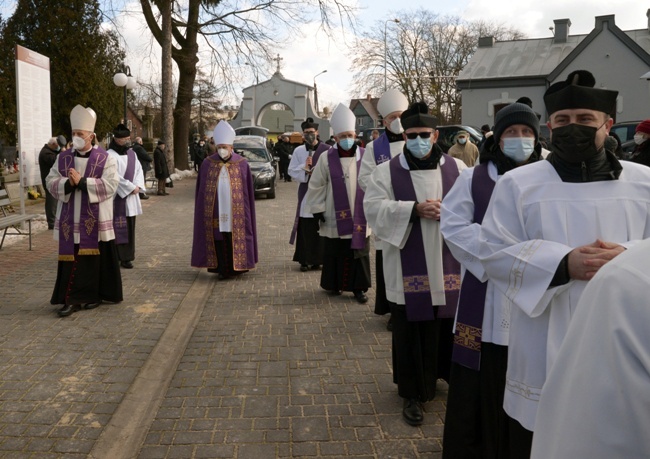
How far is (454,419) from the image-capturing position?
3383 millimetres

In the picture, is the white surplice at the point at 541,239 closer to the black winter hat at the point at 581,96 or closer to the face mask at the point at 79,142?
the black winter hat at the point at 581,96

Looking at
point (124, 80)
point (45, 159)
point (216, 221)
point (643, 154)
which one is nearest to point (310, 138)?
point (216, 221)

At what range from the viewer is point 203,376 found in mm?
5234

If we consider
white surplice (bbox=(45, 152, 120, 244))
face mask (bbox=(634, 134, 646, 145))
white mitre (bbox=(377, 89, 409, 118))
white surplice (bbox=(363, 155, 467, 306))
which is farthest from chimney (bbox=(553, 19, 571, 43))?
white surplice (bbox=(363, 155, 467, 306))

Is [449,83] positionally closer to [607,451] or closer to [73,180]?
[73,180]

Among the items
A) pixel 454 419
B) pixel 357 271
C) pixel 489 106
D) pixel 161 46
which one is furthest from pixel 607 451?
pixel 489 106

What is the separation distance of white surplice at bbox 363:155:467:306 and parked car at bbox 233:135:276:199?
1508 cm

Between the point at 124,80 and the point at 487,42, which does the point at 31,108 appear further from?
the point at 487,42

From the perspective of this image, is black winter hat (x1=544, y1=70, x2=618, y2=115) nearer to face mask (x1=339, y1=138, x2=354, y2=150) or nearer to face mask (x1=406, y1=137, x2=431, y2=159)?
face mask (x1=406, y1=137, x2=431, y2=159)

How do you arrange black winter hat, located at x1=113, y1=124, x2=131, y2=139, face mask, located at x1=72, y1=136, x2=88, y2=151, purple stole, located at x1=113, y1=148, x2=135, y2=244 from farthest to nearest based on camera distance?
black winter hat, located at x1=113, y1=124, x2=131, y2=139, purple stole, located at x1=113, y1=148, x2=135, y2=244, face mask, located at x1=72, y1=136, x2=88, y2=151

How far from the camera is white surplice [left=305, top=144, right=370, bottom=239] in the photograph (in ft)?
25.8

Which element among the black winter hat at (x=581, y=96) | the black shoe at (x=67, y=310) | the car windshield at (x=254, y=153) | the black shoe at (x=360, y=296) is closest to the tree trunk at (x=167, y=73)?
the car windshield at (x=254, y=153)

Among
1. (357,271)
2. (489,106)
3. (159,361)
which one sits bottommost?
(159,361)

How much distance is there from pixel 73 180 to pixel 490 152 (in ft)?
15.9
